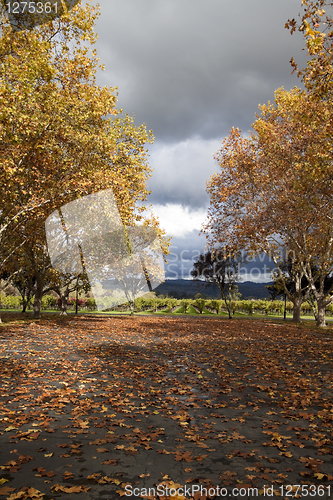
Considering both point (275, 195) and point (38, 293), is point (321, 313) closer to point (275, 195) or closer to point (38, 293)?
point (275, 195)

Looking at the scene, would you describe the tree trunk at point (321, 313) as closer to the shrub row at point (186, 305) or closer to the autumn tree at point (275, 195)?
the autumn tree at point (275, 195)

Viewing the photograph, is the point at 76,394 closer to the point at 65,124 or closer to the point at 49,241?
the point at 65,124

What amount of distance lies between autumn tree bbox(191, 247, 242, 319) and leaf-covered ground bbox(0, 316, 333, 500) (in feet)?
86.5

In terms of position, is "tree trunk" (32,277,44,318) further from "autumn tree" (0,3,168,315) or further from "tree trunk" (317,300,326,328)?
"tree trunk" (317,300,326,328)

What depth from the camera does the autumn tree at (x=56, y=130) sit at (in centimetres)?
1298

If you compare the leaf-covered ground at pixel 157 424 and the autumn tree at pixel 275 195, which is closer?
the leaf-covered ground at pixel 157 424

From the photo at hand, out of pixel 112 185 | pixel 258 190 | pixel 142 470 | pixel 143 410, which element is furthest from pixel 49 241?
pixel 142 470

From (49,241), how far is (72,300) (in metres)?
26.7

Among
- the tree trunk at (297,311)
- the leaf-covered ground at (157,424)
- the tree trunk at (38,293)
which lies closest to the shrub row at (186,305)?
the tree trunk at (297,311)

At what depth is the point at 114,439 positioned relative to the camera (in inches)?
173

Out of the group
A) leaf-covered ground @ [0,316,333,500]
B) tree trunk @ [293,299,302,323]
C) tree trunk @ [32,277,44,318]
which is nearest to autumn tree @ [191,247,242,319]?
Result: tree trunk @ [293,299,302,323]

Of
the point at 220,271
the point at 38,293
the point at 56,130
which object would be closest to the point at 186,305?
the point at 220,271

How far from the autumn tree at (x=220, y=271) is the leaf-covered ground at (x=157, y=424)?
86.5ft

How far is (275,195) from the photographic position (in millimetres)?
24719
